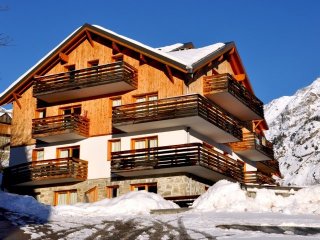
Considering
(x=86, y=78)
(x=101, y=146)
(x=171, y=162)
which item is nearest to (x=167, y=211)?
(x=171, y=162)

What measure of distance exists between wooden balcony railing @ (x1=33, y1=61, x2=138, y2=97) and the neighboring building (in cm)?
6

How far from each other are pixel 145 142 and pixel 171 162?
2.81m

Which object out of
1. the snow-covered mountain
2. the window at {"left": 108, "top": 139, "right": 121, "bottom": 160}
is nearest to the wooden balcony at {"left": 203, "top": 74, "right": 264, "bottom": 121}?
the window at {"left": 108, "top": 139, "right": 121, "bottom": 160}

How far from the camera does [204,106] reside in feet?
98.6

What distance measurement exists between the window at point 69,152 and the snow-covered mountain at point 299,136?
1827 inches

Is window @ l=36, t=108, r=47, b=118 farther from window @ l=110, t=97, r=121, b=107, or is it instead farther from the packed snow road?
the packed snow road

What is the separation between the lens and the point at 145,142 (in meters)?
31.6

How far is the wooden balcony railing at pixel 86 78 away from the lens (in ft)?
106

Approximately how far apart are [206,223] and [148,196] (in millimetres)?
7995

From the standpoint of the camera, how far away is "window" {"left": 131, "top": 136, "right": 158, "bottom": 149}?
31.3 m

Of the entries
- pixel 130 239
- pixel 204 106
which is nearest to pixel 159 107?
pixel 204 106


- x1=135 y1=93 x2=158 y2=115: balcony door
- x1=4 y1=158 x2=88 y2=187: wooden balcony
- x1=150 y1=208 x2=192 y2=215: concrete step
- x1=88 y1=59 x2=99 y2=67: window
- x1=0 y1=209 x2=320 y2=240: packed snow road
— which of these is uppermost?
x1=88 y1=59 x2=99 y2=67: window

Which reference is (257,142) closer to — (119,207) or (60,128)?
(60,128)

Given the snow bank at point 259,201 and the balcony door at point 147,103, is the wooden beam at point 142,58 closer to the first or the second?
the balcony door at point 147,103
